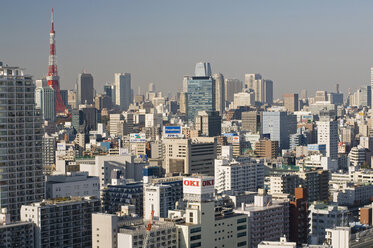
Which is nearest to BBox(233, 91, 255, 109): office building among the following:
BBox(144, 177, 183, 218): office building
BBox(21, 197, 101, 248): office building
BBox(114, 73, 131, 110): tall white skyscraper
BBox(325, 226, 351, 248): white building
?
BBox(114, 73, 131, 110): tall white skyscraper

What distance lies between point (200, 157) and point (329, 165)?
8710mm

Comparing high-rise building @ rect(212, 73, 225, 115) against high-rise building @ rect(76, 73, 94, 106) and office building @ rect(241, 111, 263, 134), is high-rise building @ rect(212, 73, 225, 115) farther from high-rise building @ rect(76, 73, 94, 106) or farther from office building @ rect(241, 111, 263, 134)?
office building @ rect(241, 111, 263, 134)

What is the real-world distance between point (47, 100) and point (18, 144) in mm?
71486

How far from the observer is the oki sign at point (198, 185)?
25.9 meters

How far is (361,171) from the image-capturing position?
162 ft

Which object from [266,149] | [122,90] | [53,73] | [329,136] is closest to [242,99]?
[122,90]

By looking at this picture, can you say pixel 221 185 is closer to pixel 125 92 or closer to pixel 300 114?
pixel 300 114

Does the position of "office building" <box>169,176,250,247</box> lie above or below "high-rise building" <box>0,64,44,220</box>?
below

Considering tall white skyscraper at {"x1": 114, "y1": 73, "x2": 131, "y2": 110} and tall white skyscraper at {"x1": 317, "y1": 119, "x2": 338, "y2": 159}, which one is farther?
tall white skyscraper at {"x1": 114, "y1": 73, "x2": 131, "y2": 110}

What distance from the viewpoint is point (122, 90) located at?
15025cm

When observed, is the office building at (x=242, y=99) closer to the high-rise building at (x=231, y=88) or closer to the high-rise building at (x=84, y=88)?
the high-rise building at (x=231, y=88)

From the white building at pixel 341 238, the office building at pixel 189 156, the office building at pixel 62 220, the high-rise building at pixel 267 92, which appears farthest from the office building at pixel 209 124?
the high-rise building at pixel 267 92

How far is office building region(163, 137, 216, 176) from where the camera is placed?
52219 mm

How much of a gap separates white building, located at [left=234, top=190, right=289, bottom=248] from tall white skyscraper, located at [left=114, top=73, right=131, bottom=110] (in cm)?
11781
